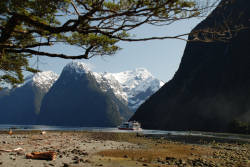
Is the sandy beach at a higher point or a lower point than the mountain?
lower

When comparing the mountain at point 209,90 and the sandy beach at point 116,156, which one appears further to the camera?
the mountain at point 209,90

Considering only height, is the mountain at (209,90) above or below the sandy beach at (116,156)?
above

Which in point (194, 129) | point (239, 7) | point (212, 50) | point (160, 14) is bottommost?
point (194, 129)

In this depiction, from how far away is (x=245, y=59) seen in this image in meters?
112

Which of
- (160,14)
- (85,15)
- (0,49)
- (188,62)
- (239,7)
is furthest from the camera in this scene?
(188,62)

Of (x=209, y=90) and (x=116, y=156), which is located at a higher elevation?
(x=209, y=90)

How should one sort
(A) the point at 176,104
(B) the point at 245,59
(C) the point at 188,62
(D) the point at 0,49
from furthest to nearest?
1. (C) the point at 188,62
2. (A) the point at 176,104
3. (B) the point at 245,59
4. (D) the point at 0,49

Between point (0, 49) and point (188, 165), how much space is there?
10.9 m

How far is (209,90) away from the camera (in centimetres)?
12169

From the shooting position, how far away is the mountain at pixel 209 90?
103m

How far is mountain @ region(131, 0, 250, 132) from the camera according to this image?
337ft

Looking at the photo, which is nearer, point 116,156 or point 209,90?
point 116,156

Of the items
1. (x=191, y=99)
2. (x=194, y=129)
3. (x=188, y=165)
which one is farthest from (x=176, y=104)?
(x=188, y=165)

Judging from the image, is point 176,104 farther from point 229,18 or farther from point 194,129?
point 229,18
